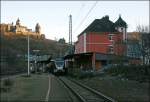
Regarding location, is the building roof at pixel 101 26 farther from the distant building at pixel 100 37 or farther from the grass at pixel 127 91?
the grass at pixel 127 91

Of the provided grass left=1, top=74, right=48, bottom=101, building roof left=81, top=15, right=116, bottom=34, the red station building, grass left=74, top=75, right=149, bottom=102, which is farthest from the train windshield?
grass left=74, top=75, right=149, bottom=102

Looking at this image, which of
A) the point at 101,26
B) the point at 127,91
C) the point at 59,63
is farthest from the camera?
the point at 101,26

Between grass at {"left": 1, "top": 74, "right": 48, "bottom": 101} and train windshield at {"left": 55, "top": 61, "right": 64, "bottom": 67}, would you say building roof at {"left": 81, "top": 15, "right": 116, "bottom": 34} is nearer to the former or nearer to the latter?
train windshield at {"left": 55, "top": 61, "right": 64, "bottom": 67}

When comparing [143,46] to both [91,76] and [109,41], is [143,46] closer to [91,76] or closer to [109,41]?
[91,76]

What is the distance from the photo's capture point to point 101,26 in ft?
375

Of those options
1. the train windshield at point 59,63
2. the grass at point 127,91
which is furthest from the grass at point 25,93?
the train windshield at point 59,63

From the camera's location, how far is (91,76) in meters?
57.9

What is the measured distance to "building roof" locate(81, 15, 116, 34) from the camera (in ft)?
371

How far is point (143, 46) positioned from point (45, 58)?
5423cm

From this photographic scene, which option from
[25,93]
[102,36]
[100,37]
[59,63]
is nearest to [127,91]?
[25,93]

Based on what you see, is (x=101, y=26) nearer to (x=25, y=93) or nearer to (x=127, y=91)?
(x=127, y=91)

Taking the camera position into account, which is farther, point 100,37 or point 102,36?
point 102,36

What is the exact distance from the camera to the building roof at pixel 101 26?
11300 cm

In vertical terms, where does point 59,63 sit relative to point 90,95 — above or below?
above
